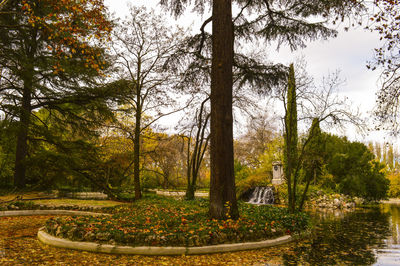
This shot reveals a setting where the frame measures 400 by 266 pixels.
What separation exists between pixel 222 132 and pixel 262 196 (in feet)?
49.3

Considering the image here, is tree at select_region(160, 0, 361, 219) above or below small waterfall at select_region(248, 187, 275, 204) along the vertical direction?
above

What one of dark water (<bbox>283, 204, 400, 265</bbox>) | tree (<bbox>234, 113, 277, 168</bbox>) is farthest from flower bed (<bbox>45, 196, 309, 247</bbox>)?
tree (<bbox>234, 113, 277, 168</bbox>)

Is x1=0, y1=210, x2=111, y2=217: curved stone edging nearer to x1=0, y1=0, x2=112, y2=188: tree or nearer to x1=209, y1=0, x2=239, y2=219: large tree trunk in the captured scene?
x1=0, y1=0, x2=112, y2=188: tree

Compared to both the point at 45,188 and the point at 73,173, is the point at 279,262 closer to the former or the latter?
the point at 73,173

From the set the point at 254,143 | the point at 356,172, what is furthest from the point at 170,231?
the point at 254,143

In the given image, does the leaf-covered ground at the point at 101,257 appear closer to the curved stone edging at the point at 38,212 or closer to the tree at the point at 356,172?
the curved stone edging at the point at 38,212

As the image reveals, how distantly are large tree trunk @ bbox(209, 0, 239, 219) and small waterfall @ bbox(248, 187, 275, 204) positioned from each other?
14.1 meters

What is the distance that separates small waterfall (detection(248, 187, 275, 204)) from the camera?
2037 cm

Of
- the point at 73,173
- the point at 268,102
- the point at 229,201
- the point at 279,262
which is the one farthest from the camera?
the point at 73,173

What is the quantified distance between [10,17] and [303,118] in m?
13.0

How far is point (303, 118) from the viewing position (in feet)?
32.0

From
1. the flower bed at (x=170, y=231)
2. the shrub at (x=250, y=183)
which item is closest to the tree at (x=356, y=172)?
the shrub at (x=250, y=183)

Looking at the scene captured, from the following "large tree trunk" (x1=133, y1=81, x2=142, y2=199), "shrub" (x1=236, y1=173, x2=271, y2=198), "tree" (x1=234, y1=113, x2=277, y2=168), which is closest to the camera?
"large tree trunk" (x1=133, y1=81, x2=142, y2=199)

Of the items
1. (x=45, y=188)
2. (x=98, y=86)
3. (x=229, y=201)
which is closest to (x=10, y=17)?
(x=98, y=86)
